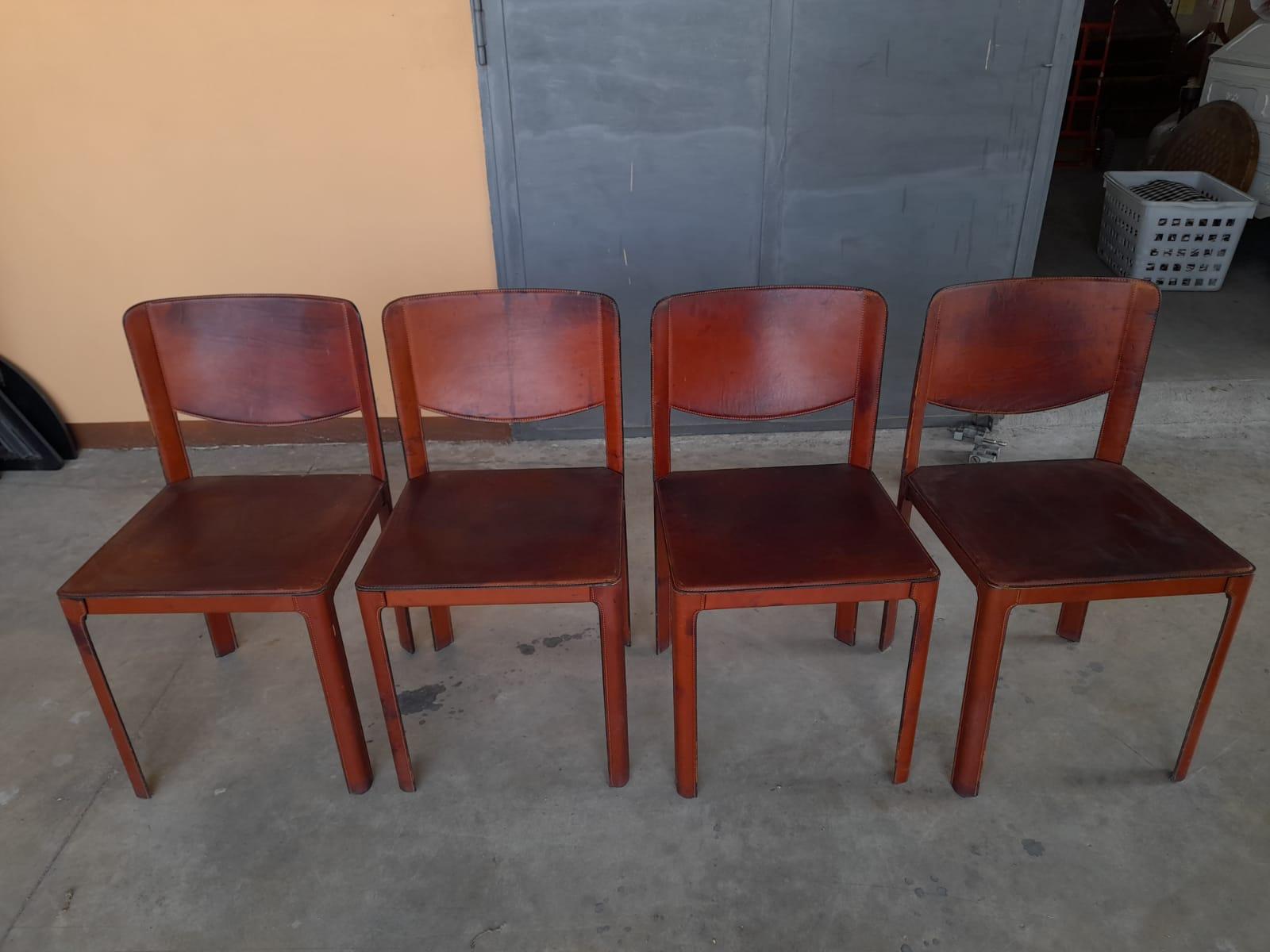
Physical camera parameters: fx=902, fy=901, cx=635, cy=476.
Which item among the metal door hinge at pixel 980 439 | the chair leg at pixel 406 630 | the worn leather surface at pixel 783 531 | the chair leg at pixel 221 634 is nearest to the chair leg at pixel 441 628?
the chair leg at pixel 406 630

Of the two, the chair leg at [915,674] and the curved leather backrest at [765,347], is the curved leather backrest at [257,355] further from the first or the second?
the chair leg at [915,674]

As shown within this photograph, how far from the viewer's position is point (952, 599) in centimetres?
230

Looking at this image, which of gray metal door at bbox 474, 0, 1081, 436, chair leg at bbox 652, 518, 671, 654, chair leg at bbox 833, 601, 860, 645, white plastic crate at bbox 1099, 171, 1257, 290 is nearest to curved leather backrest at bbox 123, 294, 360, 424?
chair leg at bbox 652, 518, 671, 654

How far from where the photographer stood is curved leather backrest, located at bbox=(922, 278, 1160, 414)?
69.9 inches

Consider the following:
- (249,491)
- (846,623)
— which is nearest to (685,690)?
(846,623)

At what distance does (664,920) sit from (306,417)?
1.18m

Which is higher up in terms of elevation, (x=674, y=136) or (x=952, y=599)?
(x=674, y=136)

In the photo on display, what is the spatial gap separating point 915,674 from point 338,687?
1.05m

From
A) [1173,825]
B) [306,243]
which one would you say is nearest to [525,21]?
[306,243]

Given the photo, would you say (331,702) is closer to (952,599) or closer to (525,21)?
(952,599)

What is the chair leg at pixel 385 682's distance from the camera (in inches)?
61.0

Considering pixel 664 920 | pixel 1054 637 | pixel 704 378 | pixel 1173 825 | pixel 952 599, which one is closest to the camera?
pixel 664 920

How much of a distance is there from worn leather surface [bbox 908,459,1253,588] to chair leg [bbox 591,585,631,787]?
0.64 metres

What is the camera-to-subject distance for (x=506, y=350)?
1819 mm
